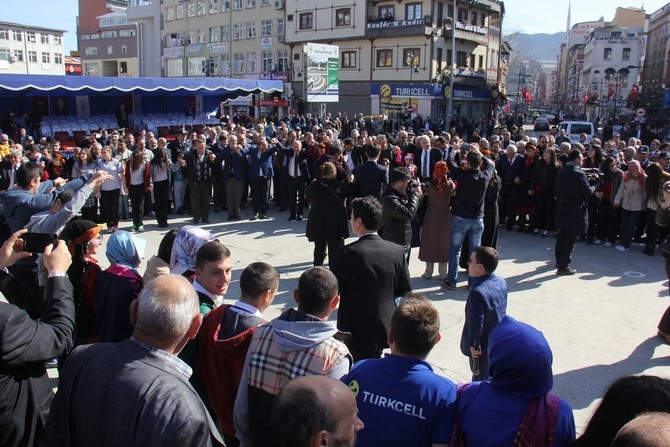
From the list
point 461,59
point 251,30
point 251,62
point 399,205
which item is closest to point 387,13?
point 461,59

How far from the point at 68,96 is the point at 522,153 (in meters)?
19.2

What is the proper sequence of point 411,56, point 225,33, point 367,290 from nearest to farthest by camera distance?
point 367,290
point 411,56
point 225,33

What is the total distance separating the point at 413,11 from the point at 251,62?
18.4m

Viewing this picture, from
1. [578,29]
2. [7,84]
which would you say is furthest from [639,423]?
[578,29]

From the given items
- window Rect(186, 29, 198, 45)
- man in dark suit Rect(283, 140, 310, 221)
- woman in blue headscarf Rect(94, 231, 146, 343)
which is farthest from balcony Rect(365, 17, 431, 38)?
woman in blue headscarf Rect(94, 231, 146, 343)

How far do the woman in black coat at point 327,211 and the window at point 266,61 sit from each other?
156ft

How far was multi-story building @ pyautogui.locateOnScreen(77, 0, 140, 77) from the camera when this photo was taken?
81625 mm

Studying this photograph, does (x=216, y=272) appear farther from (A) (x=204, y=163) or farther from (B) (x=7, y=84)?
(B) (x=7, y=84)

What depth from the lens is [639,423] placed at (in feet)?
5.10

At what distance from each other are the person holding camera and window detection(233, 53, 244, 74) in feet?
171

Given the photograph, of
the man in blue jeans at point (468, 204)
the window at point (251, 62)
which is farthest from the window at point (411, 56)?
the man in blue jeans at point (468, 204)

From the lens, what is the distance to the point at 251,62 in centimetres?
5438

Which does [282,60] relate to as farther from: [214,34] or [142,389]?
[142,389]

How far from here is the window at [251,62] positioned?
177ft
